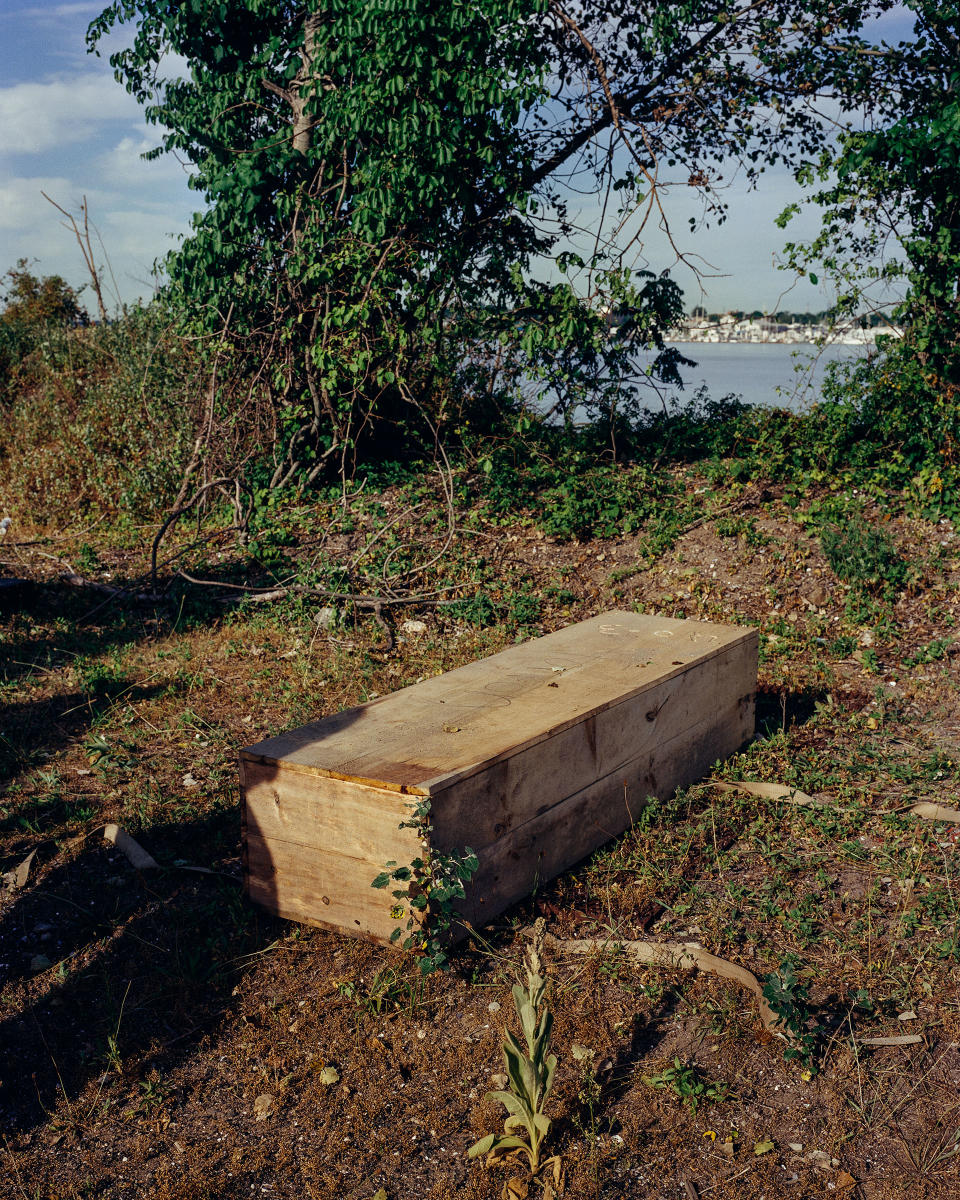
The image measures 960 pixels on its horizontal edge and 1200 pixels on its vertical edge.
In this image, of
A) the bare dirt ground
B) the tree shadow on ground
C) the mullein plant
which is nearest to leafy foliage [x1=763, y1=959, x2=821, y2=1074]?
the bare dirt ground

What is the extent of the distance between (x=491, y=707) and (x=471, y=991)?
0.96 meters

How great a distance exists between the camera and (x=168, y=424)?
941 cm

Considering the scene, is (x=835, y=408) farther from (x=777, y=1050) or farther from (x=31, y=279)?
(x=31, y=279)

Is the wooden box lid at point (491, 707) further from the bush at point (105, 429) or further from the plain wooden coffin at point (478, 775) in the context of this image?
the bush at point (105, 429)

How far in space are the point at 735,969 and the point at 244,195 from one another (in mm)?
7011

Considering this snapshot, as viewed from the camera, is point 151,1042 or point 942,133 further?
point 942,133

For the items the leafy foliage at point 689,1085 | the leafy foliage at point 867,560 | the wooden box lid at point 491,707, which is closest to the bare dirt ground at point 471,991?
the leafy foliage at point 689,1085

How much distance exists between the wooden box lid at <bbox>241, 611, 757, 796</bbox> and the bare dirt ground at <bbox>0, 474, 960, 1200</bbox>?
1.73 feet

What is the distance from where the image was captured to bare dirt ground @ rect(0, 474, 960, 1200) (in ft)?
7.06

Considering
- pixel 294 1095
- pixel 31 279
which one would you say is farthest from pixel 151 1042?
pixel 31 279

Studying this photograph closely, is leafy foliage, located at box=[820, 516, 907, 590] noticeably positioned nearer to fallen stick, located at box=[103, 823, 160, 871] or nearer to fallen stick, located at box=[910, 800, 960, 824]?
fallen stick, located at box=[910, 800, 960, 824]

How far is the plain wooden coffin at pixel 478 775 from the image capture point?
110 inches

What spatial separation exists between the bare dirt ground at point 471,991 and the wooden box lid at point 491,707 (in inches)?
20.7

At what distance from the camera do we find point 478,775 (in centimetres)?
281
